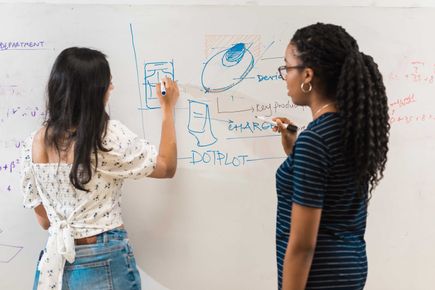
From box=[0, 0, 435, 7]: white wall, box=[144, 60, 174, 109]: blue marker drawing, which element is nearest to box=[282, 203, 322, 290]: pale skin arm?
box=[144, 60, 174, 109]: blue marker drawing

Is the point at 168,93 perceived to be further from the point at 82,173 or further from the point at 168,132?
the point at 82,173

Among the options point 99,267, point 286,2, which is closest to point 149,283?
point 99,267

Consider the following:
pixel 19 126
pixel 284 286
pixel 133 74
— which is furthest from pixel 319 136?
pixel 19 126

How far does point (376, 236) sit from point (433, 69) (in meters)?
0.64

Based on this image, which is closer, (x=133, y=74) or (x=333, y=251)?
(x=333, y=251)

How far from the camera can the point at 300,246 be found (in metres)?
0.94

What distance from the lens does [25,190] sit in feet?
3.81

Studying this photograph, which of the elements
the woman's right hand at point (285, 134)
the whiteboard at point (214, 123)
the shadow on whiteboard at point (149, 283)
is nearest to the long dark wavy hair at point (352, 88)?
the woman's right hand at point (285, 134)

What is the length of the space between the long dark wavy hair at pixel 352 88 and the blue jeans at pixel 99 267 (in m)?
0.65

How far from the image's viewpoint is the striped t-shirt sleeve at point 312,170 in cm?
90

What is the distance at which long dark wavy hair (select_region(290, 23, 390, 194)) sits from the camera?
3.00ft

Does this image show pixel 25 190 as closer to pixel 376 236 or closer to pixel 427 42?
pixel 376 236

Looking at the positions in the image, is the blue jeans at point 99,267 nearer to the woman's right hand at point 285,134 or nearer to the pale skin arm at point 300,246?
the pale skin arm at point 300,246

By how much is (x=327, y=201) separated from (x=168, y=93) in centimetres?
66
